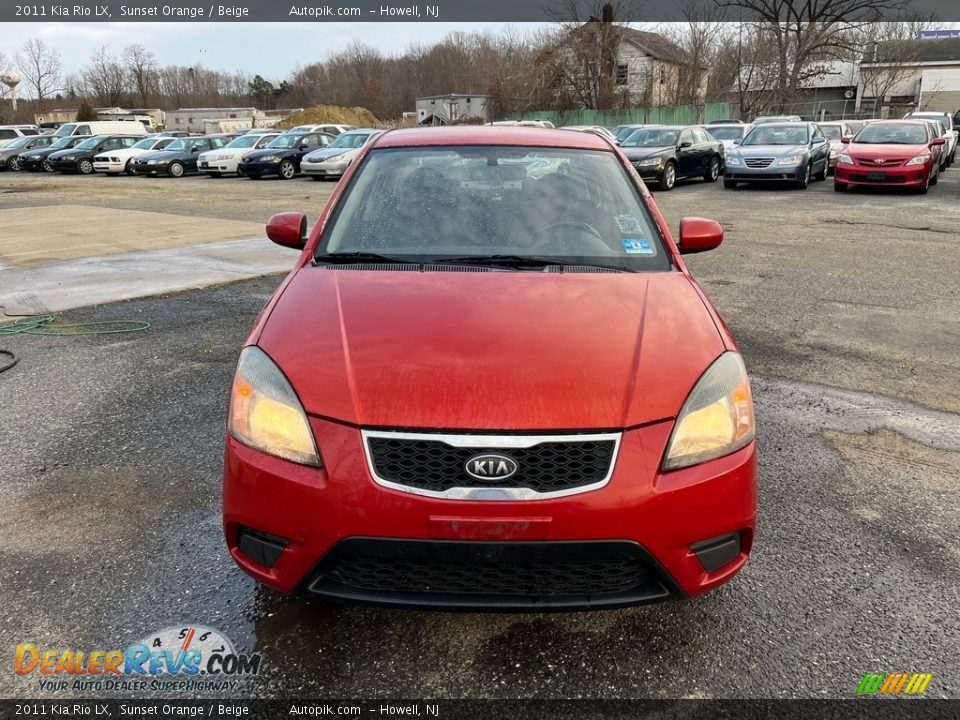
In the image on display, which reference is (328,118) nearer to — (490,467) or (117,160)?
(117,160)

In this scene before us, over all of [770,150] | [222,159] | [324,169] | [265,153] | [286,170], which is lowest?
[286,170]

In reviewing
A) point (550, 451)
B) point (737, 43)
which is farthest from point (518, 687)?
point (737, 43)

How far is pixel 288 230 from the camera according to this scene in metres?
3.76

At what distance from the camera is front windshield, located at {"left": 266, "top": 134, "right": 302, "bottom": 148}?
26359 mm

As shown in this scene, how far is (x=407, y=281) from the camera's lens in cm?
286

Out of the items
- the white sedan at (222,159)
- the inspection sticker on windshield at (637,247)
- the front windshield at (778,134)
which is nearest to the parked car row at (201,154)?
the white sedan at (222,159)

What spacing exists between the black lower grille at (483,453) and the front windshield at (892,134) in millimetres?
18163

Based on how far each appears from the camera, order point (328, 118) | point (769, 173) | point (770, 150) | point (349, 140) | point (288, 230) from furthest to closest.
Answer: point (328, 118) < point (349, 140) < point (770, 150) < point (769, 173) < point (288, 230)

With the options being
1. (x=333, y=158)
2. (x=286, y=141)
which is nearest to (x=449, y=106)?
(x=286, y=141)

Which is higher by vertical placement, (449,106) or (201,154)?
(449,106)

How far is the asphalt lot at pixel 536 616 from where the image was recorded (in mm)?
2340

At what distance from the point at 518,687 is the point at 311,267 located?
1836mm

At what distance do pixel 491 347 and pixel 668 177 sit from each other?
60.2 feet

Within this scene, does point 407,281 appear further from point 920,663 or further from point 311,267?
point 920,663
